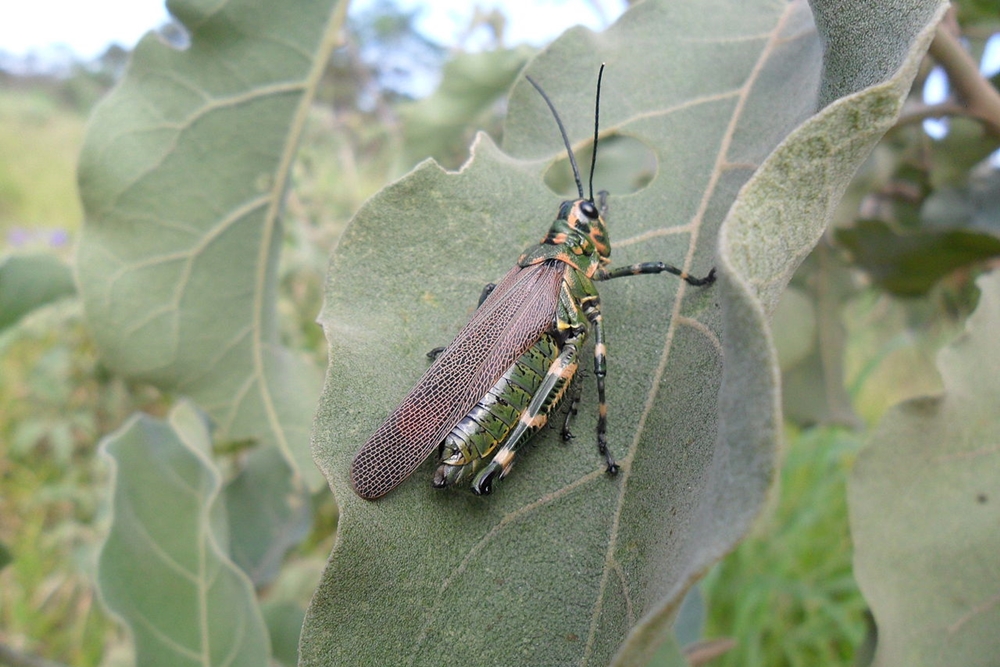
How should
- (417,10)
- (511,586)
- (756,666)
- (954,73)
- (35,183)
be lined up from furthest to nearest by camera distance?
(35,183) < (417,10) < (756,666) < (954,73) < (511,586)

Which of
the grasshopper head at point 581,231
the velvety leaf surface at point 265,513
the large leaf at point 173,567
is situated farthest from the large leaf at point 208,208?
the grasshopper head at point 581,231

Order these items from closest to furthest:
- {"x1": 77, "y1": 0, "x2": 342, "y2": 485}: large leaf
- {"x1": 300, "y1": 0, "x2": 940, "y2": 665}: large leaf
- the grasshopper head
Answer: {"x1": 300, "y1": 0, "x2": 940, "y2": 665}: large leaf, the grasshopper head, {"x1": 77, "y1": 0, "x2": 342, "y2": 485}: large leaf

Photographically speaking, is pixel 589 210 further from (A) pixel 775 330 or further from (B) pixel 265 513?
(B) pixel 265 513

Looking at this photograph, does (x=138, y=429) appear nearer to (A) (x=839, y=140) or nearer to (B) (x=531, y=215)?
(B) (x=531, y=215)

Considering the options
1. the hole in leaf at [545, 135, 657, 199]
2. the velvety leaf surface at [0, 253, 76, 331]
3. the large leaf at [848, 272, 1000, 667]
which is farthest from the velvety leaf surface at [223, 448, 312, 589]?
the large leaf at [848, 272, 1000, 667]

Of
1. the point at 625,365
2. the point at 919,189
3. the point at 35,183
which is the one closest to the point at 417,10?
the point at 919,189

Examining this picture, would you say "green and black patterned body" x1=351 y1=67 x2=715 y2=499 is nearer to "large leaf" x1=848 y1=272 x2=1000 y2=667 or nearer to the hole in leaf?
"large leaf" x1=848 y1=272 x2=1000 y2=667

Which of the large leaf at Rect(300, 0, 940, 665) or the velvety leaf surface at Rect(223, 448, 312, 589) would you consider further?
the velvety leaf surface at Rect(223, 448, 312, 589)
